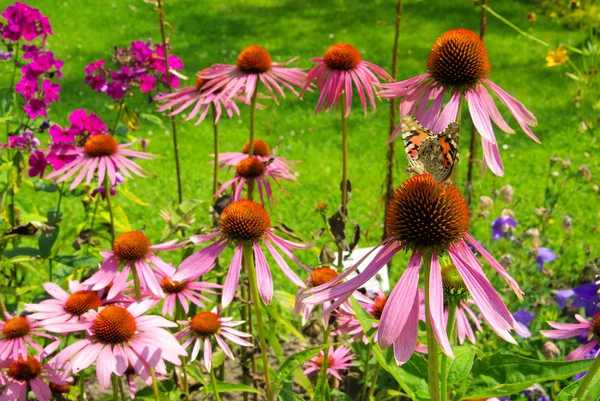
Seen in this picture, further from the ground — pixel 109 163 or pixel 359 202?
pixel 109 163

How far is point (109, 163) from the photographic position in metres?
2.08

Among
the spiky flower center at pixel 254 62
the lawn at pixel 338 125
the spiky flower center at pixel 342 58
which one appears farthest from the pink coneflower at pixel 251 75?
the lawn at pixel 338 125

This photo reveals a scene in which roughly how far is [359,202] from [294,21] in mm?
4301

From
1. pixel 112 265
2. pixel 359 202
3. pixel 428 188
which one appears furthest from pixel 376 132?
pixel 428 188

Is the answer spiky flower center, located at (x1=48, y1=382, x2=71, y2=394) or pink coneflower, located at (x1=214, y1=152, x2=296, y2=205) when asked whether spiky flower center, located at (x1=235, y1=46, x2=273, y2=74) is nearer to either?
pink coneflower, located at (x1=214, y1=152, x2=296, y2=205)

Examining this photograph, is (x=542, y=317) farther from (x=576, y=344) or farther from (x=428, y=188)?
(x=428, y=188)

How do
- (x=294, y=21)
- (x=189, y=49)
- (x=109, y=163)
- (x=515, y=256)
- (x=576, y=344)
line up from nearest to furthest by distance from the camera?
(x=109, y=163)
(x=576, y=344)
(x=515, y=256)
(x=189, y=49)
(x=294, y=21)

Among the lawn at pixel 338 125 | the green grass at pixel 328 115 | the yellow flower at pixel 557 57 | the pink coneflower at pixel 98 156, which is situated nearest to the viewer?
the pink coneflower at pixel 98 156

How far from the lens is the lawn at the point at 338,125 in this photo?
4.16 m

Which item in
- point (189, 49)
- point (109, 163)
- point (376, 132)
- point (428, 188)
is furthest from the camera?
point (189, 49)

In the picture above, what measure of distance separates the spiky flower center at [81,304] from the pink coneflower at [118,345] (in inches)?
4.9

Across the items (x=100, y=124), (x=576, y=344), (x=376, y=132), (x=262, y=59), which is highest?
(x=262, y=59)

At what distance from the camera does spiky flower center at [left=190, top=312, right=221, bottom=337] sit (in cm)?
174

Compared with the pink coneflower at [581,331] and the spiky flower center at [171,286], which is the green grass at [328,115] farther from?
the pink coneflower at [581,331]
